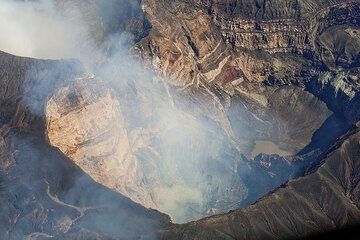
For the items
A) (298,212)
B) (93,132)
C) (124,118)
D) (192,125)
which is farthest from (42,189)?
(192,125)

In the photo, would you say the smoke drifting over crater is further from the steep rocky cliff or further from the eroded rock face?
the steep rocky cliff

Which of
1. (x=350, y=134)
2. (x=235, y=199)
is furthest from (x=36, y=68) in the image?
(x=350, y=134)

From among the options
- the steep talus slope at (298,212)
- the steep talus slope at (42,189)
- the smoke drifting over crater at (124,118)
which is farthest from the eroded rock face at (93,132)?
the steep talus slope at (298,212)

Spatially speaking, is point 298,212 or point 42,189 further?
point 298,212

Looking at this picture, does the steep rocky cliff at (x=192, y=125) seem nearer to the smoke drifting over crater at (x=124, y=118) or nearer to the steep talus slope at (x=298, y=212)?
the steep talus slope at (x=298, y=212)

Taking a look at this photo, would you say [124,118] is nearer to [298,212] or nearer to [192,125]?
[192,125]

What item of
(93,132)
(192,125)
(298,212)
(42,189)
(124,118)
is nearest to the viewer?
(42,189)
